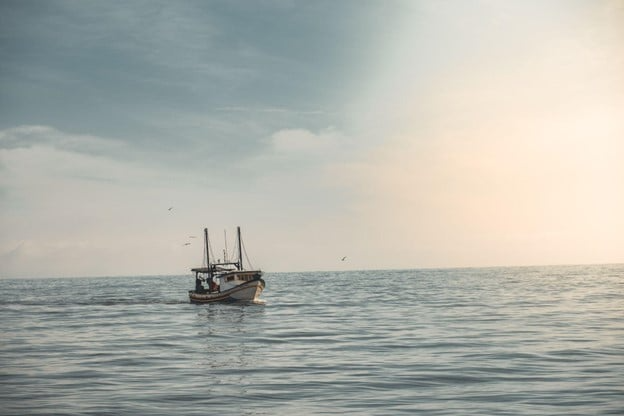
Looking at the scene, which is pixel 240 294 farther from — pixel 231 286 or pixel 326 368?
pixel 326 368

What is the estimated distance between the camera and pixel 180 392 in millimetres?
18953

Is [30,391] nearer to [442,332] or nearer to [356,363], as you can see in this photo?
[356,363]

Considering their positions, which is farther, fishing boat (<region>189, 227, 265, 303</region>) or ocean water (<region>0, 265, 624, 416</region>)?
fishing boat (<region>189, 227, 265, 303</region>)

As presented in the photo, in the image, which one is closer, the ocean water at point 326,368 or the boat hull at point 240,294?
the ocean water at point 326,368

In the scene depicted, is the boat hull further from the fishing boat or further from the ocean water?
the ocean water

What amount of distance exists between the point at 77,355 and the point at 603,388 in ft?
77.9

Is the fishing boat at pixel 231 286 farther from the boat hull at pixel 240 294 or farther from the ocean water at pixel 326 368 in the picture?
the ocean water at pixel 326 368

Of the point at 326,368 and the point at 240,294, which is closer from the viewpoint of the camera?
the point at 326,368

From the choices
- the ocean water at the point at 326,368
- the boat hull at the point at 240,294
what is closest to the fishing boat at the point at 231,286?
the boat hull at the point at 240,294

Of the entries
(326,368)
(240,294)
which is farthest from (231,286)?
(326,368)

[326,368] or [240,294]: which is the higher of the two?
[240,294]

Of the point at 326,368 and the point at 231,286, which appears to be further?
the point at 231,286

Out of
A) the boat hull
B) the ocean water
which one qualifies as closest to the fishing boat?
the boat hull

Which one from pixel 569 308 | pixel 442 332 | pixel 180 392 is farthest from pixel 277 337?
pixel 569 308
